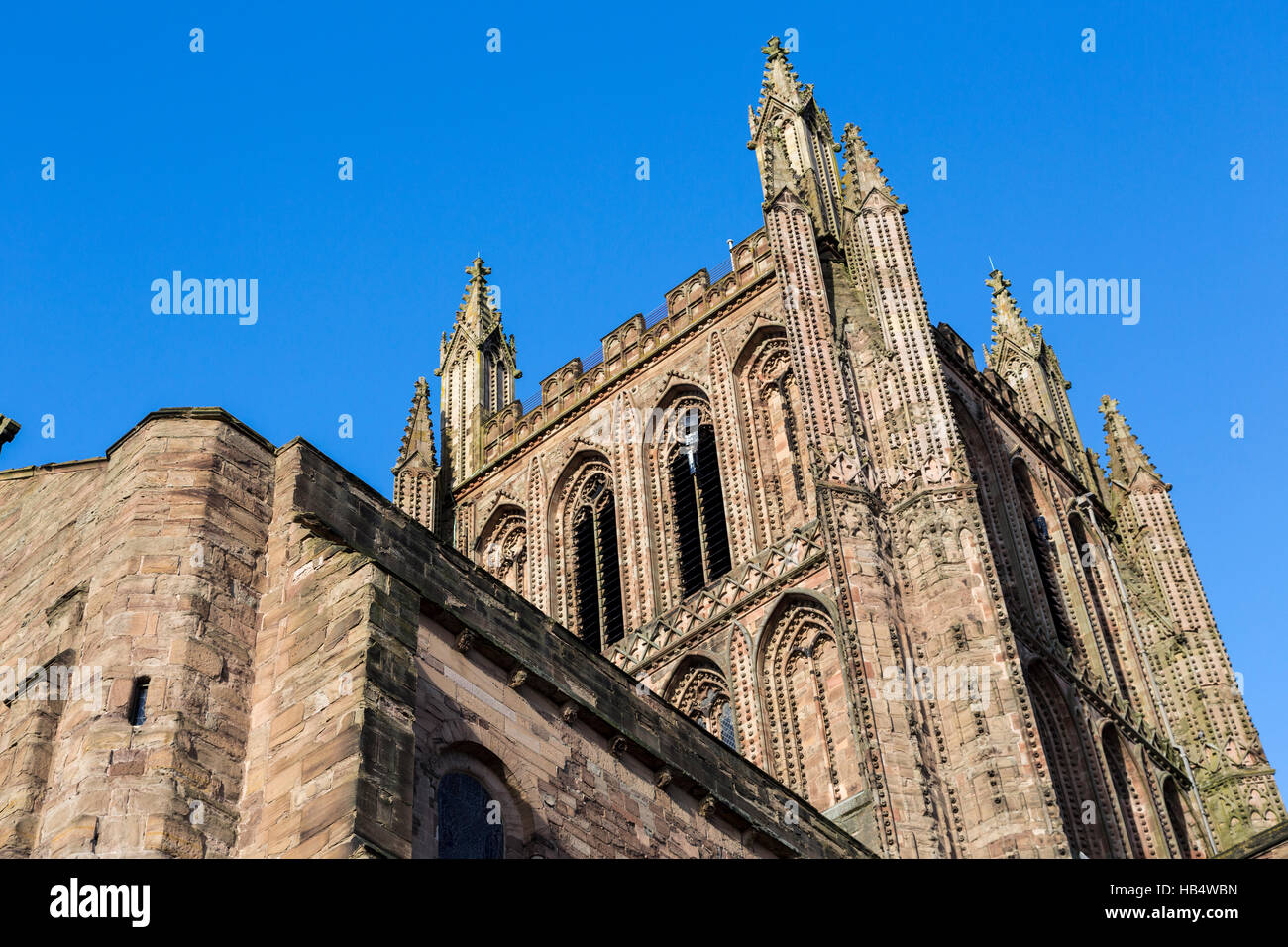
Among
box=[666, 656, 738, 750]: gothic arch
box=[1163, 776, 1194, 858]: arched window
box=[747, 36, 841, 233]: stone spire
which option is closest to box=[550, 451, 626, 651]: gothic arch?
box=[666, 656, 738, 750]: gothic arch

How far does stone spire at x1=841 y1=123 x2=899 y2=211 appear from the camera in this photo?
41469mm

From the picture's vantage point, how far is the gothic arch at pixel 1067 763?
34344 mm

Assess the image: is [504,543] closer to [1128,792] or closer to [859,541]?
[859,541]

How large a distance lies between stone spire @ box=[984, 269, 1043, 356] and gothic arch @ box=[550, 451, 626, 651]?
44.3 ft

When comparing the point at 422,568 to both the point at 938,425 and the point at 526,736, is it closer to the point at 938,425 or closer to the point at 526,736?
the point at 526,736

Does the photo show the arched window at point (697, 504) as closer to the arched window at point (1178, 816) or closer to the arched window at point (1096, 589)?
the arched window at point (1096, 589)

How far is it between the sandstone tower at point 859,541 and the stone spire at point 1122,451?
9 cm

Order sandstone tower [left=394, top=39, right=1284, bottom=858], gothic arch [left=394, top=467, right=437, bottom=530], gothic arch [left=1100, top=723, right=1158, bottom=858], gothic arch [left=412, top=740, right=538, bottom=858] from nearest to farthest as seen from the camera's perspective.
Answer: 1. gothic arch [left=412, top=740, right=538, bottom=858]
2. sandstone tower [left=394, top=39, right=1284, bottom=858]
3. gothic arch [left=1100, top=723, right=1158, bottom=858]
4. gothic arch [left=394, top=467, right=437, bottom=530]

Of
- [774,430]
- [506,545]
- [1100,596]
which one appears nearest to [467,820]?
[774,430]

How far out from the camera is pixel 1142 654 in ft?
139

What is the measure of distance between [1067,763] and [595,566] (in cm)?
1154

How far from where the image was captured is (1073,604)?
136 ft

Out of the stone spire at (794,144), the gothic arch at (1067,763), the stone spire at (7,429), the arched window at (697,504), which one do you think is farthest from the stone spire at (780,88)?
the stone spire at (7,429)

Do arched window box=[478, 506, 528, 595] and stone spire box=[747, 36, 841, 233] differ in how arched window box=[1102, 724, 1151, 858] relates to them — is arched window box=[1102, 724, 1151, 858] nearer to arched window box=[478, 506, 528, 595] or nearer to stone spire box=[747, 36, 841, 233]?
stone spire box=[747, 36, 841, 233]
